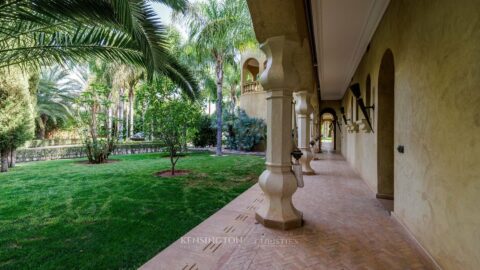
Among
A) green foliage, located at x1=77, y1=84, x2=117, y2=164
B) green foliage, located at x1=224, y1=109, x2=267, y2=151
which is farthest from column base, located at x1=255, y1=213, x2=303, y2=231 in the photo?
green foliage, located at x1=224, y1=109, x2=267, y2=151

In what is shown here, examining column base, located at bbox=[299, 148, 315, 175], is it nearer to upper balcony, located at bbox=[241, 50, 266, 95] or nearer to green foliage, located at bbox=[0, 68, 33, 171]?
green foliage, located at bbox=[0, 68, 33, 171]

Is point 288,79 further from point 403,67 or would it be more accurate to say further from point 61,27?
point 61,27

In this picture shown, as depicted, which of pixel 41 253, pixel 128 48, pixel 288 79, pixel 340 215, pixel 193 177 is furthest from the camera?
pixel 193 177

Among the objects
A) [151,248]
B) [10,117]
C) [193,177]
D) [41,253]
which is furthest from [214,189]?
[10,117]

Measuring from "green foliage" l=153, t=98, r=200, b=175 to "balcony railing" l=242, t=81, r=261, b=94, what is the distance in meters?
10.2

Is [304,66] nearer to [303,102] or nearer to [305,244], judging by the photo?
[303,102]

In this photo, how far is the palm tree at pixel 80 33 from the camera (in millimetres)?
4145

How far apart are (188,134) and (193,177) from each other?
1775mm

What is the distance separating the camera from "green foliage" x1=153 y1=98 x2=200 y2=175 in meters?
8.56

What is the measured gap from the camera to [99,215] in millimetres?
4285

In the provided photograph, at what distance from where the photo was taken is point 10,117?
8555 mm

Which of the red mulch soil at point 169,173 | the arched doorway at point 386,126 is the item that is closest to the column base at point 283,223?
the arched doorway at point 386,126

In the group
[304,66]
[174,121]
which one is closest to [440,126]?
[304,66]

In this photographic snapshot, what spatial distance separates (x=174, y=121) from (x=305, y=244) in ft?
21.4
